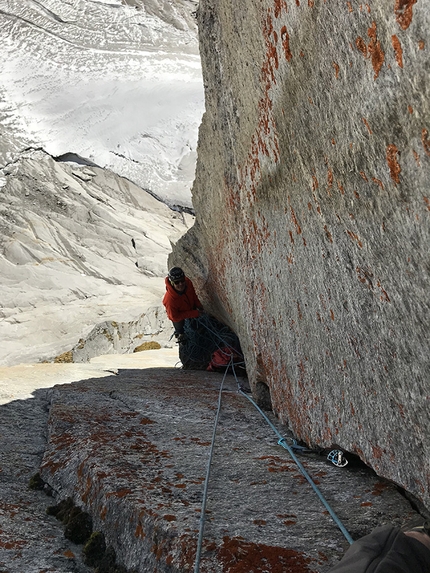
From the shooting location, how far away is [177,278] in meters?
5.61

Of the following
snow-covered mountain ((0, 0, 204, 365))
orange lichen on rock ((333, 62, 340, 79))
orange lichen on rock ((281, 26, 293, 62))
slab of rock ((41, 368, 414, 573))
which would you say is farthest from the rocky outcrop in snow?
orange lichen on rock ((333, 62, 340, 79))

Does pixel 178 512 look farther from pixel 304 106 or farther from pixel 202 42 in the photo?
pixel 202 42

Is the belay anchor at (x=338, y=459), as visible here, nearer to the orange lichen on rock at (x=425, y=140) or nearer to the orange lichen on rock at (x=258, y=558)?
the orange lichen on rock at (x=258, y=558)

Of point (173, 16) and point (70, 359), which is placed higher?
point (173, 16)

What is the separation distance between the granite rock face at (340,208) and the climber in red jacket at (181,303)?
2.55 m

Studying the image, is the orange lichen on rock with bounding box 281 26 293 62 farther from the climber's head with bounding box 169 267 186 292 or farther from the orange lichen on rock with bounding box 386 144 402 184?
the climber's head with bounding box 169 267 186 292

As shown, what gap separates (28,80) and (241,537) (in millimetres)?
22973

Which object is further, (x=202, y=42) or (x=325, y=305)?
(x=202, y=42)

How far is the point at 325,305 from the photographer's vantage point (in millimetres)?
2125

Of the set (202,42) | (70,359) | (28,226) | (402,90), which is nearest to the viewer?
(402,90)

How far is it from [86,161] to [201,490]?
19111 mm

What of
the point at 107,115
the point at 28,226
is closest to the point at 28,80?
the point at 107,115

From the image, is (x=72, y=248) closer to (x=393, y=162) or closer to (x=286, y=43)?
(x=286, y=43)

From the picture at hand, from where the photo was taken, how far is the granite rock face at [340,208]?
1322mm
